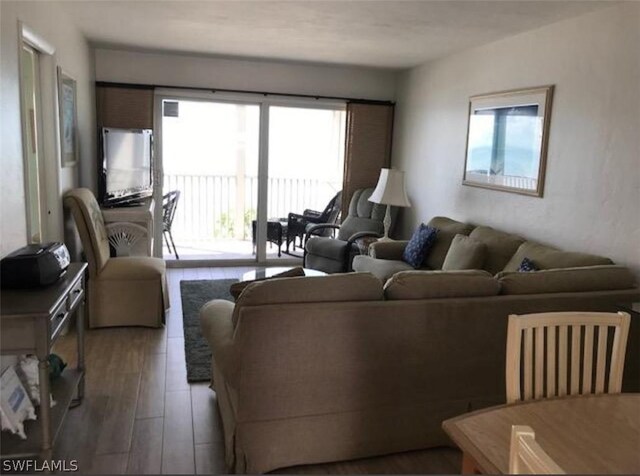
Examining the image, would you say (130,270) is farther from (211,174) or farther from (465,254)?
(211,174)

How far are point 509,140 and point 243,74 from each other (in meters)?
3.10

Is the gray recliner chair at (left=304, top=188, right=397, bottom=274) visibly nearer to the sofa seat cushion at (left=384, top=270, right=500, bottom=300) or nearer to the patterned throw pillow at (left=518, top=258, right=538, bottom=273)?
the patterned throw pillow at (left=518, top=258, right=538, bottom=273)

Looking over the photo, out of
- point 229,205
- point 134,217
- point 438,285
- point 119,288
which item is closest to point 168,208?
point 229,205

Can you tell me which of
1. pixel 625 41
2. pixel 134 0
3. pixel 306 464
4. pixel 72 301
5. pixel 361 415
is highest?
pixel 134 0

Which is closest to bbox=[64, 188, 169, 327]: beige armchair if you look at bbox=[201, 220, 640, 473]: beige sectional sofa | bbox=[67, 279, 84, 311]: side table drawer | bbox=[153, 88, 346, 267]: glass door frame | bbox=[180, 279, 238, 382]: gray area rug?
bbox=[180, 279, 238, 382]: gray area rug

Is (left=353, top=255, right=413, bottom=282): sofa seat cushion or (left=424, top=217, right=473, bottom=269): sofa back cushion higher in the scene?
(left=424, top=217, right=473, bottom=269): sofa back cushion

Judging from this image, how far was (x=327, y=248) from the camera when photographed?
5.43 m

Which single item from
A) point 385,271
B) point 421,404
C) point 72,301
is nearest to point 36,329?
point 72,301

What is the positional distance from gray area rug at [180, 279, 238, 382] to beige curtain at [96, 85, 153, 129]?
1.82 m

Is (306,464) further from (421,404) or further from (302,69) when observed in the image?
(302,69)

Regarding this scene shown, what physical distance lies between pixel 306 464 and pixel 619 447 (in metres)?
1.43

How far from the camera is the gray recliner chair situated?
212 inches

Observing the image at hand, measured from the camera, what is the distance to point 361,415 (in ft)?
7.79

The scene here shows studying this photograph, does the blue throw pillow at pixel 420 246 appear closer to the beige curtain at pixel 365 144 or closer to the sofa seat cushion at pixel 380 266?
the sofa seat cushion at pixel 380 266
